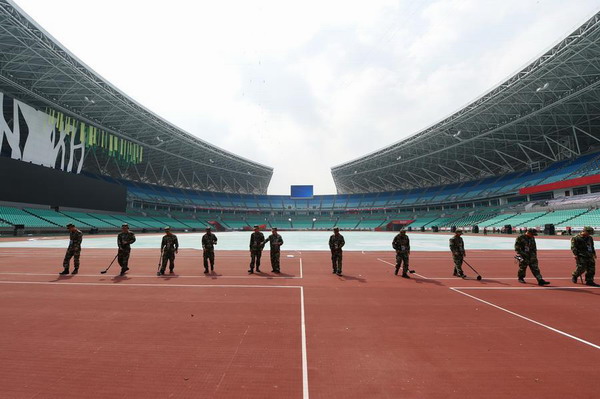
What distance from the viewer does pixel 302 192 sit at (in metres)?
90.5

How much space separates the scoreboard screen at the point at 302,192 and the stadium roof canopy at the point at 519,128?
50.7ft

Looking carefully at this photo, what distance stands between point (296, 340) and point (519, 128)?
2243 inches

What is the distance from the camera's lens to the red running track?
3.13 meters

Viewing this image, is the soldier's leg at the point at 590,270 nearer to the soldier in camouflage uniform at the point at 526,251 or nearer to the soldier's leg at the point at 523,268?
the soldier in camouflage uniform at the point at 526,251

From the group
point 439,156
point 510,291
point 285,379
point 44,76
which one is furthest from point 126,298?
point 439,156

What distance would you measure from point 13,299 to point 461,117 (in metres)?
50.8

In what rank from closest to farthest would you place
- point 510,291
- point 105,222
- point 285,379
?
point 285,379 → point 510,291 → point 105,222

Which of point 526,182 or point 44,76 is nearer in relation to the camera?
point 44,76

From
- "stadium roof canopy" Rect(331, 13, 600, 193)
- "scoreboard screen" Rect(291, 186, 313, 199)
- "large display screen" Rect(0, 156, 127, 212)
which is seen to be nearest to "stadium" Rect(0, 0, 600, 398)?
"large display screen" Rect(0, 156, 127, 212)

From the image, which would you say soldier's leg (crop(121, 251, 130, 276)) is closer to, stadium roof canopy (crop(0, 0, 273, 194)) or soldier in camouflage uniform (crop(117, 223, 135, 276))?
soldier in camouflage uniform (crop(117, 223, 135, 276))

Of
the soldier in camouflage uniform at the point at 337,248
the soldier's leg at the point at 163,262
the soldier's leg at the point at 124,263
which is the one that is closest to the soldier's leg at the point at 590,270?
the soldier in camouflage uniform at the point at 337,248

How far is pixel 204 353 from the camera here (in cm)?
394

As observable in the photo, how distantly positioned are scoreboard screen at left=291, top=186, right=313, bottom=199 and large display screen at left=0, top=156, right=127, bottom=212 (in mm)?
52850

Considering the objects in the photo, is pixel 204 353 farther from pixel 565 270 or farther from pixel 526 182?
pixel 526 182
